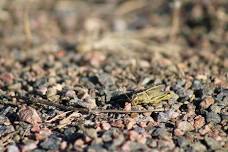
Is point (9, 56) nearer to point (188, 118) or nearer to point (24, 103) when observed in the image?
point (24, 103)

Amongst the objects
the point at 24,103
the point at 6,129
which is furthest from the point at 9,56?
the point at 6,129

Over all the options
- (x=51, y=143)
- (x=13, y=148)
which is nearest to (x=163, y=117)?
(x=51, y=143)

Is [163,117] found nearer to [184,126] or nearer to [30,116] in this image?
[184,126]

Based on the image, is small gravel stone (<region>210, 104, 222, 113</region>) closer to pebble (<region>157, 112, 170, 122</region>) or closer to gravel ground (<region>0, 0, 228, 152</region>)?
gravel ground (<region>0, 0, 228, 152</region>)

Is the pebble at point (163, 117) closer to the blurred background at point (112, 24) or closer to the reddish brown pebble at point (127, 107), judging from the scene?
the reddish brown pebble at point (127, 107)

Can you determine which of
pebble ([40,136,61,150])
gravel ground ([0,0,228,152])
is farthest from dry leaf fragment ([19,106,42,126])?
pebble ([40,136,61,150])

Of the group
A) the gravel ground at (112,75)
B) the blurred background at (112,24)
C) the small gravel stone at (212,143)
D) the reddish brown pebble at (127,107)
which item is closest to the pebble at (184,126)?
the gravel ground at (112,75)

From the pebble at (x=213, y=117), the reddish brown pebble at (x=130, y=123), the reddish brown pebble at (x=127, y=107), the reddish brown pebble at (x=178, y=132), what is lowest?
the reddish brown pebble at (x=178, y=132)
